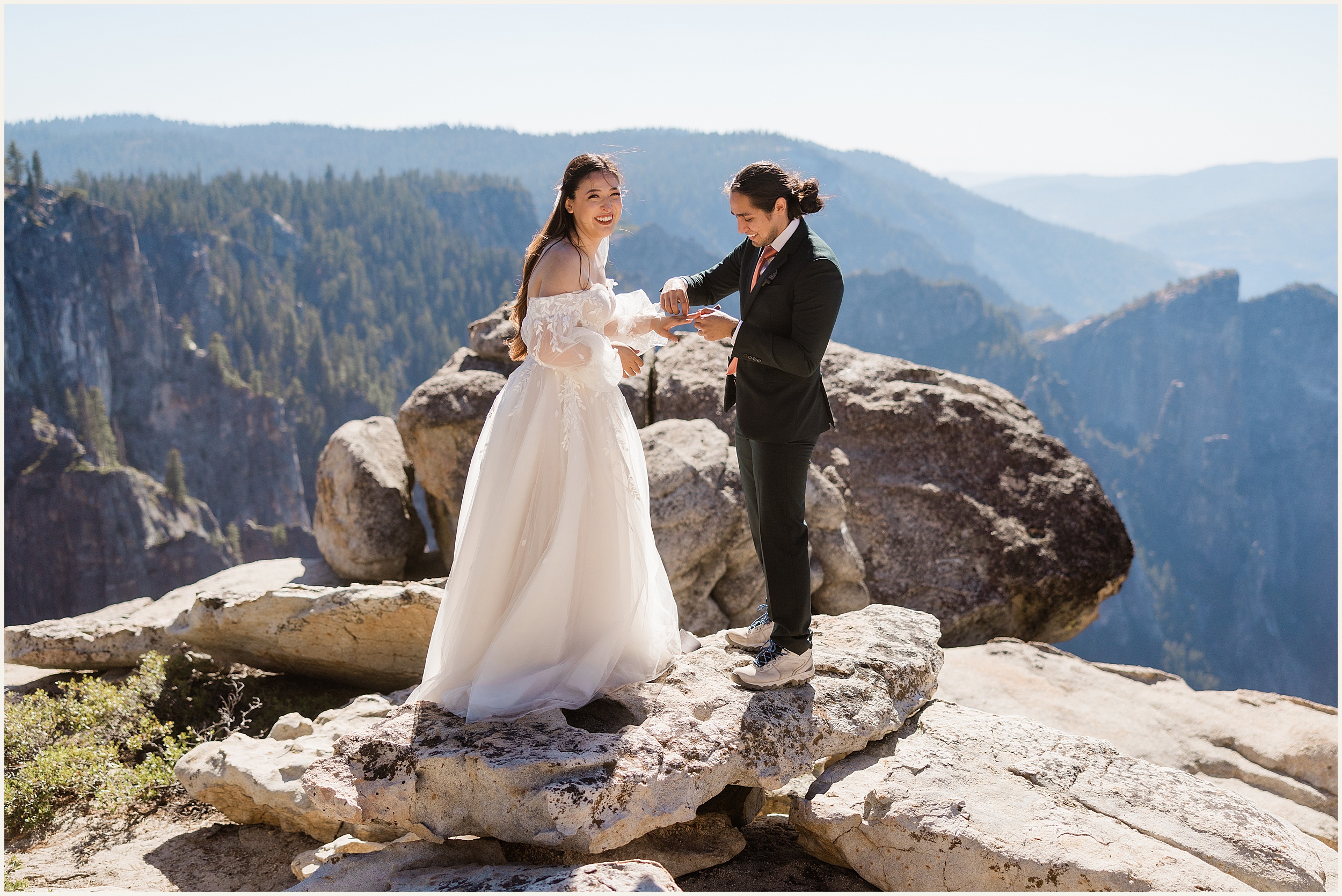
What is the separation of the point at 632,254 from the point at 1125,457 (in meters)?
106

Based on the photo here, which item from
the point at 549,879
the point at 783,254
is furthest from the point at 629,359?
the point at 549,879

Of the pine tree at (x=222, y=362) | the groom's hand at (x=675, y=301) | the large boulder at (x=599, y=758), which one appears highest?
the groom's hand at (x=675, y=301)

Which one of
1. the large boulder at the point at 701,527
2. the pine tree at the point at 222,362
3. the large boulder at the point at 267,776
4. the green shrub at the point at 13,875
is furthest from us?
the pine tree at the point at 222,362

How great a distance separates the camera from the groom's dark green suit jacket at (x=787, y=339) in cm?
421

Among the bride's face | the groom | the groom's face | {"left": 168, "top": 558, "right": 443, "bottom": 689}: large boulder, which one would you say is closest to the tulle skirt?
the groom

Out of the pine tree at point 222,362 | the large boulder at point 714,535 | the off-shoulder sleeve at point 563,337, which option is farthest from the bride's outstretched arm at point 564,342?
the pine tree at point 222,362

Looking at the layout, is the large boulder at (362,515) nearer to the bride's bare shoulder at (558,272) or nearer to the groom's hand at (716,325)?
the bride's bare shoulder at (558,272)

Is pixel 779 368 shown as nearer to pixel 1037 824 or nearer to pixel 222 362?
pixel 1037 824

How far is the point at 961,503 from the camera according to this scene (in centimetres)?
947

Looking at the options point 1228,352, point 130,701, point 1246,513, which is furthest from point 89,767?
point 1228,352

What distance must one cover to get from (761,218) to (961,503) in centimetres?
618

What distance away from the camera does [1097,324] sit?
16888 cm

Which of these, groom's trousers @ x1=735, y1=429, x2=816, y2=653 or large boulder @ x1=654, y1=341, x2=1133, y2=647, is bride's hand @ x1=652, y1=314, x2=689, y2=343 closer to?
groom's trousers @ x1=735, y1=429, x2=816, y2=653

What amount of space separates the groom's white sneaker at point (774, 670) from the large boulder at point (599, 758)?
0.05 meters
